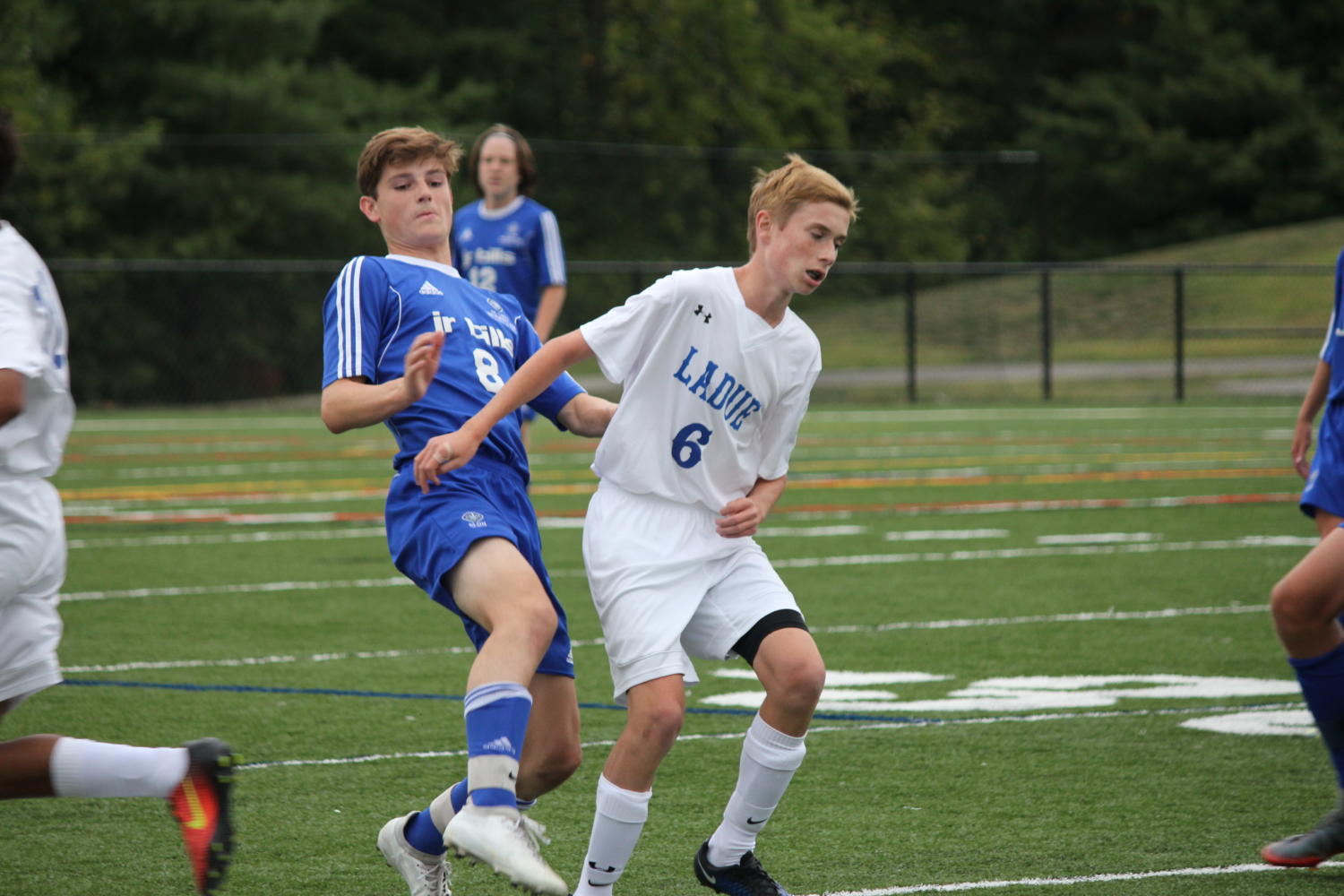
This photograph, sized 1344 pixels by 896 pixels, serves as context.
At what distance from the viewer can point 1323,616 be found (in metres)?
4.47

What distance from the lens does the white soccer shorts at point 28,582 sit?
11.9 ft

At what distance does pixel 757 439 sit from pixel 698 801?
4.29 feet

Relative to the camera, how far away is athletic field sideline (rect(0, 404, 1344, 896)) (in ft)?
14.8

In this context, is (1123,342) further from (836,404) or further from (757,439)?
(757,439)

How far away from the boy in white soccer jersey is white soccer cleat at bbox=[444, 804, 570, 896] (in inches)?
17.5

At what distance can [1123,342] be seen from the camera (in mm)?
29188

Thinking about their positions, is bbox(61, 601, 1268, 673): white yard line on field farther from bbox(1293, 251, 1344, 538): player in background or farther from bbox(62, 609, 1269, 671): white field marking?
bbox(1293, 251, 1344, 538): player in background

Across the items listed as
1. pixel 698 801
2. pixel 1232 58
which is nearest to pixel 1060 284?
pixel 1232 58

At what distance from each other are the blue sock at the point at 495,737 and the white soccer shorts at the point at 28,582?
35.6 inches

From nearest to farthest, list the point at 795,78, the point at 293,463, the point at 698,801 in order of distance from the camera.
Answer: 1. the point at 698,801
2. the point at 293,463
3. the point at 795,78

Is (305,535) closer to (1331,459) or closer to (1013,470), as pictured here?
(1013,470)

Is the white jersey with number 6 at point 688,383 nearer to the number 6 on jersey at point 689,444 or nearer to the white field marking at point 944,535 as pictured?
the number 6 on jersey at point 689,444

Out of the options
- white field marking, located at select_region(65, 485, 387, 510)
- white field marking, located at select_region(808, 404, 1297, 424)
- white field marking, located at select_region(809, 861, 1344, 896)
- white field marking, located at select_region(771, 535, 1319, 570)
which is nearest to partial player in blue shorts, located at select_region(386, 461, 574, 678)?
white field marking, located at select_region(809, 861, 1344, 896)

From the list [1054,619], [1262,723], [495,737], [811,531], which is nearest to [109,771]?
[495,737]
